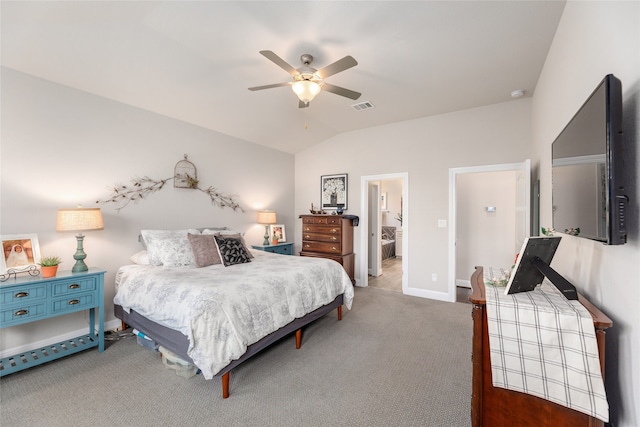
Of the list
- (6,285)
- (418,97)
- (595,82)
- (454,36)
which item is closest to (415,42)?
(454,36)

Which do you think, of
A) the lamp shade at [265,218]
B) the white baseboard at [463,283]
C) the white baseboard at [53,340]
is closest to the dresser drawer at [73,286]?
the white baseboard at [53,340]

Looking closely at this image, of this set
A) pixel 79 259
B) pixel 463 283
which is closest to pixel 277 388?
pixel 79 259

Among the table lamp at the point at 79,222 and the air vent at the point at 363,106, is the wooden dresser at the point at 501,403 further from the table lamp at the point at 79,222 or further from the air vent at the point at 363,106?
the table lamp at the point at 79,222

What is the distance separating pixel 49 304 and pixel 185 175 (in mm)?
2096

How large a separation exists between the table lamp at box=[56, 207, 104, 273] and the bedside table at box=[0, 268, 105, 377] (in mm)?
139

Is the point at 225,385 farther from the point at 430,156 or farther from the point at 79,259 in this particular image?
the point at 430,156

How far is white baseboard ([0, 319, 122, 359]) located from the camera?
2480 mm

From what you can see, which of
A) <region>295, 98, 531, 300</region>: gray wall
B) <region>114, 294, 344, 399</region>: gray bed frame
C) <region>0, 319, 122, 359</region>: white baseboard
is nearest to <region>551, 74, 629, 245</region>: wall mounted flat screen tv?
<region>114, 294, 344, 399</region>: gray bed frame

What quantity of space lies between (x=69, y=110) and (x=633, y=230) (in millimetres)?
4445

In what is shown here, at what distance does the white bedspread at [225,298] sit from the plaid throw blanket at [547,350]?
1.65 meters

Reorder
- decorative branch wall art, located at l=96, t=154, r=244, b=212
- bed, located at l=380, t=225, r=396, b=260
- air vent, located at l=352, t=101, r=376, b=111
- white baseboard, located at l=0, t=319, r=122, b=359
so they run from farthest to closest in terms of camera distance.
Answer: bed, located at l=380, t=225, r=396, b=260 < air vent, located at l=352, t=101, r=376, b=111 < decorative branch wall art, located at l=96, t=154, r=244, b=212 < white baseboard, located at l=0, t=319, r=122, b=359

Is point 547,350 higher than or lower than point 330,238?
lower

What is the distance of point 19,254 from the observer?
2.45 m

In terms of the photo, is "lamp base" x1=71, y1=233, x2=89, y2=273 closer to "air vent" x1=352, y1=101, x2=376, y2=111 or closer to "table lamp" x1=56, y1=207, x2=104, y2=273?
"table lamp" x1=56, y1=207, x2=104, y2=273
